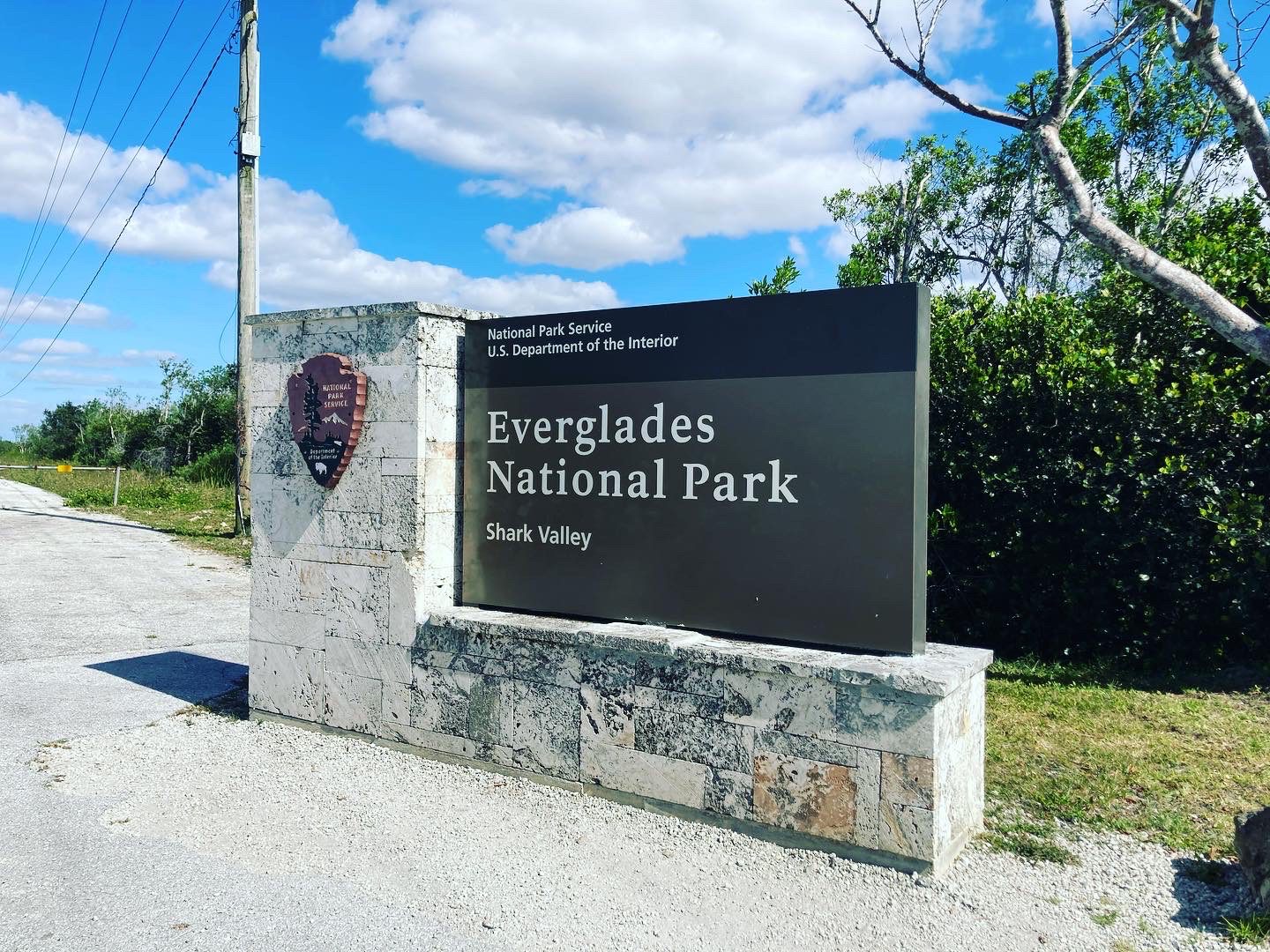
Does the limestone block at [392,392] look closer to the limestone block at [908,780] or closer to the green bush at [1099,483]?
the limestone block at [908,780]

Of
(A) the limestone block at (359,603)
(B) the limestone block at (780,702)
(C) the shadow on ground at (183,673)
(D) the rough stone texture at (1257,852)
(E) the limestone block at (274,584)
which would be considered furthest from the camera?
(C) the shadow on ground at (183,673)

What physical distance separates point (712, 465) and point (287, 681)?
10.8 feet

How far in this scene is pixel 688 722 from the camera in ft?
14.2

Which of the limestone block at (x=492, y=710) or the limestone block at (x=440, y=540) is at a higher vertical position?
the limestone block at (x=440, y=540)

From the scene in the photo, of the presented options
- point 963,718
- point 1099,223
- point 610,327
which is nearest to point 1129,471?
point 1099,223

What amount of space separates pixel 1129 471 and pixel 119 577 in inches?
485

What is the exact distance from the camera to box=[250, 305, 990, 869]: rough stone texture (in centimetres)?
390

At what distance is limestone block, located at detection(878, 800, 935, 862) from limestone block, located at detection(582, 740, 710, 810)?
33.5 inches

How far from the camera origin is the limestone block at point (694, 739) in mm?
4195

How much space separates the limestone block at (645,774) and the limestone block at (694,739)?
0.15ft

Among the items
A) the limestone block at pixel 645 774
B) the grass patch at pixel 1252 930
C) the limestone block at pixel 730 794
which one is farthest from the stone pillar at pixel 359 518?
the grass patch at pixel 1252 930

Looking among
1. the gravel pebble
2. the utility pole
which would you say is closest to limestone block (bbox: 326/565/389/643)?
the gravel pebble

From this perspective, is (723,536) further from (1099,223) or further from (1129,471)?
(1129,471)

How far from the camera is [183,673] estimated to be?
7297 mm
